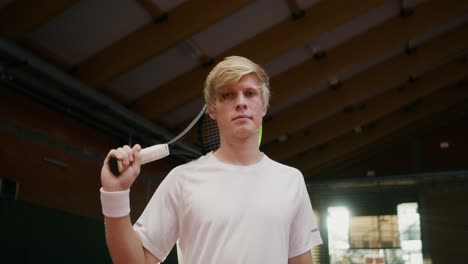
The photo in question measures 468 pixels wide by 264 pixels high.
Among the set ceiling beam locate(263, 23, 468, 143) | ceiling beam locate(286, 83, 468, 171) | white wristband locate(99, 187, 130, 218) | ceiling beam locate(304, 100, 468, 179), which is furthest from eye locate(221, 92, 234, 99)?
ceiling beam locate(304, 100, 468, 179)

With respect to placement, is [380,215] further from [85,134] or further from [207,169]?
[207,169]

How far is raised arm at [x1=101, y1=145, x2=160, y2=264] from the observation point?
105 cm

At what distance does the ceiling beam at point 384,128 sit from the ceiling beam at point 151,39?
17.3 feet

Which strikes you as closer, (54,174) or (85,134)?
(54,174)

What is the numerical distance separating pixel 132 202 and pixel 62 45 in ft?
7.47

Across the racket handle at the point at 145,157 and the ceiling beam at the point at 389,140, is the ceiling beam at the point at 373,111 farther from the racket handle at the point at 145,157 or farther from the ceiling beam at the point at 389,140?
the racket handle at the point at 145,157

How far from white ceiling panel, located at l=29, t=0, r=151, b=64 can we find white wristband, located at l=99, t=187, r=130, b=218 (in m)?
3.12

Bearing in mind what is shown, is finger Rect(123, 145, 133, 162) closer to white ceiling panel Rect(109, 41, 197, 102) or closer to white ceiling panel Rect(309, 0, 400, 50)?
white ceiling panel Rect(109, 41, 197, 102)

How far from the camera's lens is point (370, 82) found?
6.80 m

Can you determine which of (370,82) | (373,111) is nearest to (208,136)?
(370,82)

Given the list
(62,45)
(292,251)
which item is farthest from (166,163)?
(292,251)

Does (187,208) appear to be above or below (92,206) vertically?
below

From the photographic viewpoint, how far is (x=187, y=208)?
115 centimetres

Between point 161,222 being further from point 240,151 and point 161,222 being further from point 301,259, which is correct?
point 301,259
